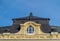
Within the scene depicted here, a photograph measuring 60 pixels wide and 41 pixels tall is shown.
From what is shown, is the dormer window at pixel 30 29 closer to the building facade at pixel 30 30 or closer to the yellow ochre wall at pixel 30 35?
the building facade at pixel 30 30

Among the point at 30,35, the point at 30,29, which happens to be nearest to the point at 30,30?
the point at 30,29

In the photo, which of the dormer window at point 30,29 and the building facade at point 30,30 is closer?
the building facade at point 30,30

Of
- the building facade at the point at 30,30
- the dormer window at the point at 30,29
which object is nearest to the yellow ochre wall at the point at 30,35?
the building facade at the point at 30,30

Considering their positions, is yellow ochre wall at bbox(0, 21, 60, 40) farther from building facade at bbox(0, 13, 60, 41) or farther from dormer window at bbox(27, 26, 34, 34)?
dormer window at bbox(27, 26, 34, 34)

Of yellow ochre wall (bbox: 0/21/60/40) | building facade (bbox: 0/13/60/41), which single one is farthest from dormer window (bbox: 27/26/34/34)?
yellow ochre wall (bbox: 0/21/60/40)

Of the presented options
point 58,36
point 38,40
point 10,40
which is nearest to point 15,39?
point 10,40

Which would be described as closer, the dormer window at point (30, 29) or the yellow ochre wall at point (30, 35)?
the yellow ochre wall at point (30, 35)

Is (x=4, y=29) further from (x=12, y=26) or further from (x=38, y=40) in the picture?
(x=38, y=40)

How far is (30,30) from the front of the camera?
28797mm

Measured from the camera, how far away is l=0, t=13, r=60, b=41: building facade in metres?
28.2

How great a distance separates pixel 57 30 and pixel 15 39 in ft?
15.6

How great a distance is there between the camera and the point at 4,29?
2927cm

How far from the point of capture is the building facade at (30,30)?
28.2 meters

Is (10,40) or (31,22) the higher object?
(31,22)
